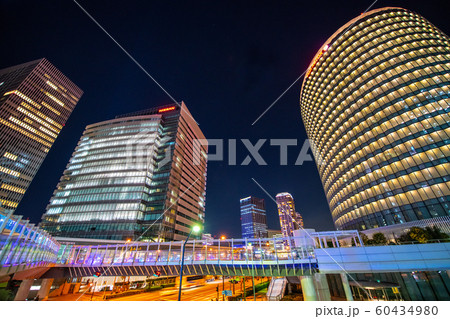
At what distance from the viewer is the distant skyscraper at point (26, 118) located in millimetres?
98438

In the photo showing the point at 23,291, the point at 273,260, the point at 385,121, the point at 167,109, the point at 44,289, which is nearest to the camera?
the point at 273,260

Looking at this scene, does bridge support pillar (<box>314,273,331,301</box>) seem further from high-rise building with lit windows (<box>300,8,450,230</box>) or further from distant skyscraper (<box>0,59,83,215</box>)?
distant skyscraper (<box>0,59,83,215</box>)

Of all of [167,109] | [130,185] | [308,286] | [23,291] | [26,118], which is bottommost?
[23,291]

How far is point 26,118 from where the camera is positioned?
358ft

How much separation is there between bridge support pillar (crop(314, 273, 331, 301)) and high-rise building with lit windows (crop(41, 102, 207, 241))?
62.3 metres

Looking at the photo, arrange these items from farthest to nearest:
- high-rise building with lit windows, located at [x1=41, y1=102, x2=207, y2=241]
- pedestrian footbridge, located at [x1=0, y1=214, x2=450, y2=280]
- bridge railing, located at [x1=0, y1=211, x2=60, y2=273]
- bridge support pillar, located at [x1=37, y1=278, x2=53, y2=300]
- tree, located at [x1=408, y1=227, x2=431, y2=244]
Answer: high-rise building with lit windows, located at [x1=41, y1=102, x2=207, y2=241], bridge support pillar, located at [x1=37, y1=278, x2=53, y2=300], tree, located at [x1=408, y1=227, x2=431, y2=244], pedestrian footbridge, located at [x1=0, y1=214, x2=450, y2=280], bridge railing, located at [x1=0, y1=211, x2=60, y2=273]

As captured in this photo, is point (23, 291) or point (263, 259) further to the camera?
point (23, 291)

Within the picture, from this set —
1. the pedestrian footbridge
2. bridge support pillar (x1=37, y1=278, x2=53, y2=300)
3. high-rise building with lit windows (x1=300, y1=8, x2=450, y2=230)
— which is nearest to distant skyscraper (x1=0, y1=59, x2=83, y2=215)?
bridge support pillar (x1=37, y1=278, x2=53, y2=300)

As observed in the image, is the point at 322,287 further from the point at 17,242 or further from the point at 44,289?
the point at 44,289

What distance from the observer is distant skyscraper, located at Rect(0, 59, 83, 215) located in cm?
9844

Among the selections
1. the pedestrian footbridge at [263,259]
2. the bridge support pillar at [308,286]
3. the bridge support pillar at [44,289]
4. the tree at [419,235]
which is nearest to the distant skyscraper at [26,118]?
the bridge support pillar at [44,289]

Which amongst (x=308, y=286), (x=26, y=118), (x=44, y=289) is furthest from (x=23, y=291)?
Answer: (x=26, y=118)

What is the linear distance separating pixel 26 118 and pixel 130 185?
84318 millimetres
